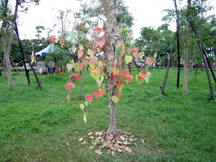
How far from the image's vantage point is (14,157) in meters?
2.23

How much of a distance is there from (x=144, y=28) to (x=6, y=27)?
1032 inches

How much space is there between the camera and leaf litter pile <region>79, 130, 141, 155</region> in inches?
93.3

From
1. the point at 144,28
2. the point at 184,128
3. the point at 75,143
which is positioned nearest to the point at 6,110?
the point at 75,143

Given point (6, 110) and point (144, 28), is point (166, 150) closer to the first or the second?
point (6, 110)

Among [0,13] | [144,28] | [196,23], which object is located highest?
[144,28]

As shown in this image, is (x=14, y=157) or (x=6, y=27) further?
(x=6, y=27)

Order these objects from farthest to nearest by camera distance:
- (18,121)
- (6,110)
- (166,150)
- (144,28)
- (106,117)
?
(144,28)
(6,110)
(106,117)
(18,121)
(166,150)

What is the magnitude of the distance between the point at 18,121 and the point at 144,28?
28987 millimetres

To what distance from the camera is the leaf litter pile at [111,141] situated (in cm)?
237

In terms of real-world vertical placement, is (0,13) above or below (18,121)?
above

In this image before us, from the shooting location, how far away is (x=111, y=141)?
258cm

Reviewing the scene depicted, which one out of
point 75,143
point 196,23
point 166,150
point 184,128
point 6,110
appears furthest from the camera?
point 196,23

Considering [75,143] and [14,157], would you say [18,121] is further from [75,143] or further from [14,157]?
[75,143]

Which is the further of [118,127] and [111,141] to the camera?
[118,127]
